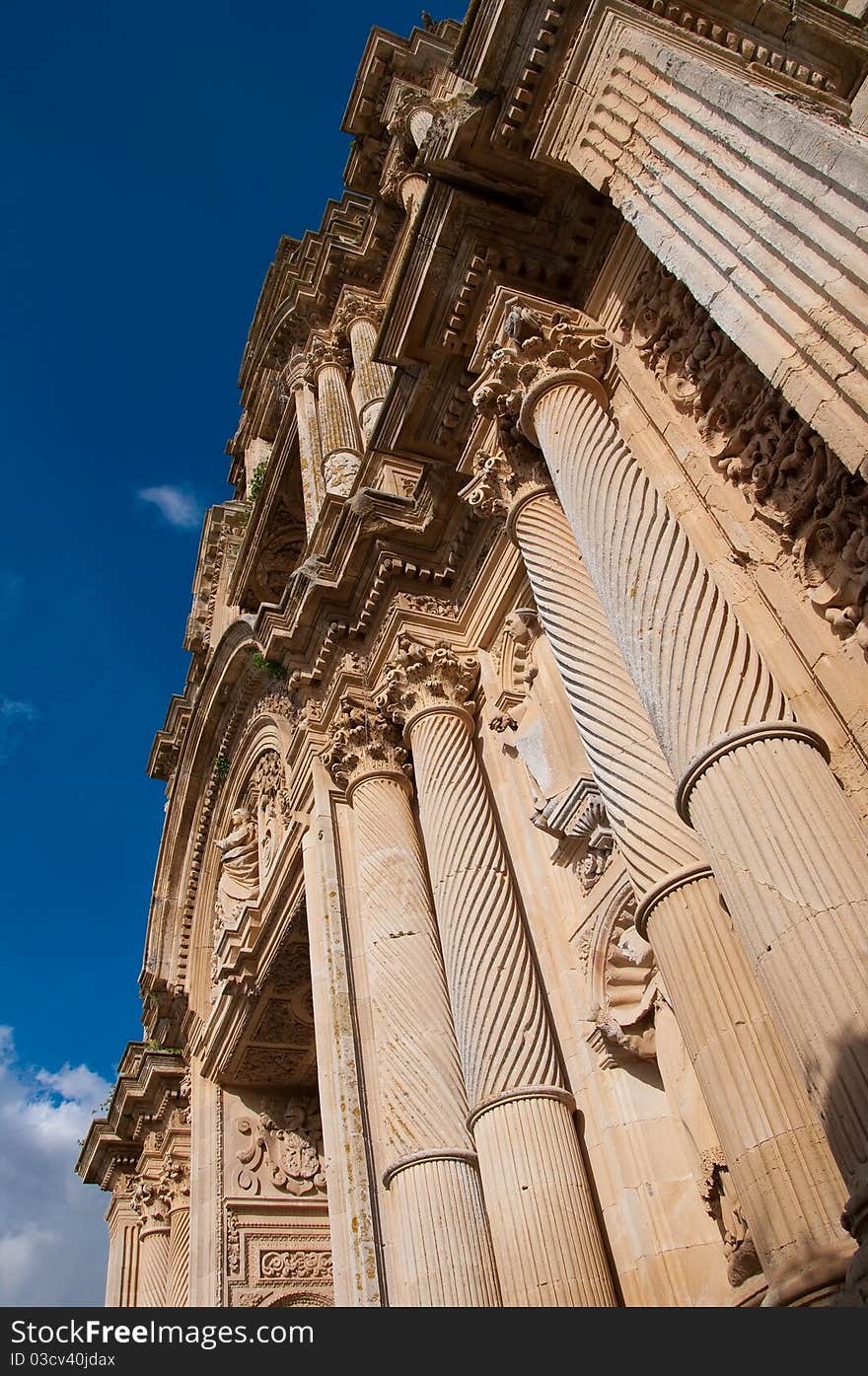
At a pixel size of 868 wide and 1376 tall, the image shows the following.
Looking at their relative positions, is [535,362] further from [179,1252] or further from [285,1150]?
[179,1252]

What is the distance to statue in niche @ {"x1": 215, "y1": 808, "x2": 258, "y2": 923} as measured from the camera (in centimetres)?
1390

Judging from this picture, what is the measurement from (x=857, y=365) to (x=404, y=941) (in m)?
5.82

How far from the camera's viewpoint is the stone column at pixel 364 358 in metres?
14.2

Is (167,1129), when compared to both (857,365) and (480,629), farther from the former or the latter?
(857,365)

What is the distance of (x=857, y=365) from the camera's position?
3980 mm

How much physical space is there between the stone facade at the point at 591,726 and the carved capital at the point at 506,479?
0.09ft

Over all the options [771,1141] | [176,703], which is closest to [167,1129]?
[176,703]

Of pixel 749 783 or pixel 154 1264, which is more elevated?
pixel 154 1264

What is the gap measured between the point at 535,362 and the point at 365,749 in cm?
411

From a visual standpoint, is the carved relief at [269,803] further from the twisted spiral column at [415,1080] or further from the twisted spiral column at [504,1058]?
the twisted spiral column at [504,1058]

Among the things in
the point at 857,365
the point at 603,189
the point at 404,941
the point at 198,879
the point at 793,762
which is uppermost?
the point at 198,879

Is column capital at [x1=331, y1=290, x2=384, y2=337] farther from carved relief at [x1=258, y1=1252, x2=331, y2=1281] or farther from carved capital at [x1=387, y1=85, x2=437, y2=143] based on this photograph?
carved relief at [x1=258, y1=1252, x2=331, y2=1281]

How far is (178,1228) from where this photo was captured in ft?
51.3

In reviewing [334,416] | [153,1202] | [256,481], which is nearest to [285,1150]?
[153,1202]
